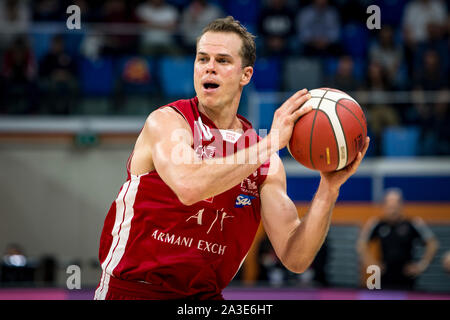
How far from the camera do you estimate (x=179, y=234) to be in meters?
3.38

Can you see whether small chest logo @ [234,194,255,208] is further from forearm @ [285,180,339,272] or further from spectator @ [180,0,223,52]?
spectator @ [180,0,223,52]

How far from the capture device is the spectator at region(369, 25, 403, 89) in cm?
1141

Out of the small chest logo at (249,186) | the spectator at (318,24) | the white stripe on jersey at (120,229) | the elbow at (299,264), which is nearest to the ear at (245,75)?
the small chest logo at (249,186)

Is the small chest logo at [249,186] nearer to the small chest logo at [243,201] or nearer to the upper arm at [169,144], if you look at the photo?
the small chest logo at [243,201]

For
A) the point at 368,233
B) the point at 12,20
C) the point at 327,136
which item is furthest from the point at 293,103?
the point at 12,20

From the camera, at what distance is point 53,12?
11.9 metres

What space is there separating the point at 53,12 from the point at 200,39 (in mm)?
9060

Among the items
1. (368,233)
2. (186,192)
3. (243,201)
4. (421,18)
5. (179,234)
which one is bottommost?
(368,233)

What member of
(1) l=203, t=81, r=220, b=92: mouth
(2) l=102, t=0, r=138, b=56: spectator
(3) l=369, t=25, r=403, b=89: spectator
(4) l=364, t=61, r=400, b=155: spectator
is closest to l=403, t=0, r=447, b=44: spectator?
(3) l=369, t=25, r=403, b=89: spectator

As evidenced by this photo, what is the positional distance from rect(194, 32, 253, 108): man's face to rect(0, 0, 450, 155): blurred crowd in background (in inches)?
268

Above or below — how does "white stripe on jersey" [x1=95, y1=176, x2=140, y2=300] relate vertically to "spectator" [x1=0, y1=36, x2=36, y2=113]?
below

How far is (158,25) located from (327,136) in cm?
A: 885

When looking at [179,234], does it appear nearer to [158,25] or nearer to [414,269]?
[414,269]
